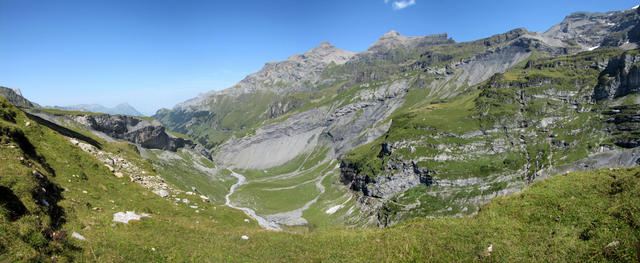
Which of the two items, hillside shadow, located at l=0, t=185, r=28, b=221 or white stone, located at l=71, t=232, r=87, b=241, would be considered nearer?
hillside shadow, located at l=0, t=185, r=28, b=221

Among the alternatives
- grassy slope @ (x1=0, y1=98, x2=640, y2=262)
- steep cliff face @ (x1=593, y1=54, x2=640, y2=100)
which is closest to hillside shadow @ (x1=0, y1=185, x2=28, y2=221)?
grassy slope @ (x1=0, y1=98, x2=640, y2=262)

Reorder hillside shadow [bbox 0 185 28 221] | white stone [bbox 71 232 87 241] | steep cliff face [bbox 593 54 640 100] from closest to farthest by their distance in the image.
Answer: hillside shadow [bbox 0 185 28 221] → white stone [bbox 71 232 87 241] → steep cliff face [bbox 593 54 640 100]

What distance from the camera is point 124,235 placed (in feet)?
57.8

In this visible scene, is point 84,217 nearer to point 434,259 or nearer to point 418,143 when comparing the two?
point 434,259

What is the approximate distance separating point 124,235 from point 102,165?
2342cm

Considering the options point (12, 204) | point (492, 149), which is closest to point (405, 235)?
point (12, 204)

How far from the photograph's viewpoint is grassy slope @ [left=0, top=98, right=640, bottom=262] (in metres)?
12.4

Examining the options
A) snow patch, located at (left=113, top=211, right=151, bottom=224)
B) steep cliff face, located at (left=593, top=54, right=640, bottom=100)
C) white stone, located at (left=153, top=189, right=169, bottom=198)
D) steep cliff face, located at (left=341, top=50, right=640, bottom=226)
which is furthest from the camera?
steep cliff face, located at (left=593, top=54, right=640, bottom=100)

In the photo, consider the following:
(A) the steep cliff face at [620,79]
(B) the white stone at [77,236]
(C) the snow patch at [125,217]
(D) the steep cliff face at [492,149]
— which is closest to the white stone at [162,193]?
(C) the snow patch at [125,217]

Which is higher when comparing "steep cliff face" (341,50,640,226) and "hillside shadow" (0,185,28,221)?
"hillside shadow" (0,185,28,221)

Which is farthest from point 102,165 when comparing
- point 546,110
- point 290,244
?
point 546,110

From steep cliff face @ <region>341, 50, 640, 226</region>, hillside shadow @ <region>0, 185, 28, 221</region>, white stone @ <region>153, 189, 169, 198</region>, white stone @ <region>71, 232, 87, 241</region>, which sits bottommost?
steep cliff face @ <region>341, 50, 640, 226</region>

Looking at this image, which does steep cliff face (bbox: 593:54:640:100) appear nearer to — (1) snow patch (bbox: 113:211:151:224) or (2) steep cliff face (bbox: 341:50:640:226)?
(2) steep cliff face (bbox: 341:50:640:226)

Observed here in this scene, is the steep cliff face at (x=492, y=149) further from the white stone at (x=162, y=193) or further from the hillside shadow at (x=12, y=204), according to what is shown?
the hillside shadow at (x=12, y=204)
